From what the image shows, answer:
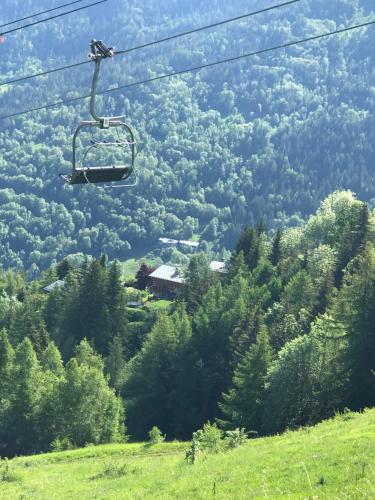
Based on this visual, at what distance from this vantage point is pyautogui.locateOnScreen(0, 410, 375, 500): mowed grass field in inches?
1007

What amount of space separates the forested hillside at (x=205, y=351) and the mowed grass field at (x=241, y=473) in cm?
1068

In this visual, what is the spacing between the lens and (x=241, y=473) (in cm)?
3045

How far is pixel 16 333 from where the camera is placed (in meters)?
93.9

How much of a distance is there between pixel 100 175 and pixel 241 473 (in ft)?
35.5

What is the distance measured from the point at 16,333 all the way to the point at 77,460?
4488cm

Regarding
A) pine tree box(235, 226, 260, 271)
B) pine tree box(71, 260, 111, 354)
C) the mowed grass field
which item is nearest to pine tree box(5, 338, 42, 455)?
the mowed grass field

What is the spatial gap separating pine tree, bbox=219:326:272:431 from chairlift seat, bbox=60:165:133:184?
32.1 meters

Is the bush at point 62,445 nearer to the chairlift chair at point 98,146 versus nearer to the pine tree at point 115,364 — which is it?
the pine tree at point 115,364

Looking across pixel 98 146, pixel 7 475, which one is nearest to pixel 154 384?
pixel 7 475

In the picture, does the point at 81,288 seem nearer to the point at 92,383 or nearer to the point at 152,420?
the point at 152,420

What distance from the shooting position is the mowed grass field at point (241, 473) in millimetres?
25578

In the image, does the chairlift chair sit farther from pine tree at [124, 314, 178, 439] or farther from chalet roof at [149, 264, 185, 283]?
chalet roof at [149, 264, 185, 283]

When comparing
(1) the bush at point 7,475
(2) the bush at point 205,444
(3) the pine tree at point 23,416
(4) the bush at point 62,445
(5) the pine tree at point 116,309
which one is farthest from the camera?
(5) the pine tree at point 116,309

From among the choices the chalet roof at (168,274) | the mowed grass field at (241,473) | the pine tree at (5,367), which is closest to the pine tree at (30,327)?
the pine tree at (5,367)
